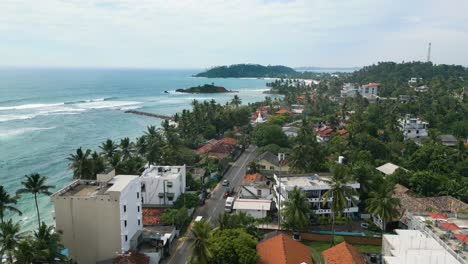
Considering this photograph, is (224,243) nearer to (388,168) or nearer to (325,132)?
(388,168)

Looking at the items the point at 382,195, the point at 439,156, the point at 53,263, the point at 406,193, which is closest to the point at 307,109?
the point at 439,156

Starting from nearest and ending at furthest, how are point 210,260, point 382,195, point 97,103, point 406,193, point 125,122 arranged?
1. point 210,260
2. point 382,195
3. point 406,193
4. point 125,122
5. point 97,103

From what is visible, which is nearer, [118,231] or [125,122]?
[118,231]

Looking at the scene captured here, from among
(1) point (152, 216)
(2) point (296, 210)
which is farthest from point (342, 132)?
(1) point (152, 216)

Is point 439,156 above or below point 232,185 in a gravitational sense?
above

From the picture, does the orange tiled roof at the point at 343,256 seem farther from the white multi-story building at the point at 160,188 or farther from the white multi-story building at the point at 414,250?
the white multi-story building at the point at 160,188

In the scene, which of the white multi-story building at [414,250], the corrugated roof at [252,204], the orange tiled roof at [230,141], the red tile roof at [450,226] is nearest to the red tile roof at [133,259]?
the corrugated roof at [252,204]

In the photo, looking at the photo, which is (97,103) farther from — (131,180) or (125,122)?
(131,180)
